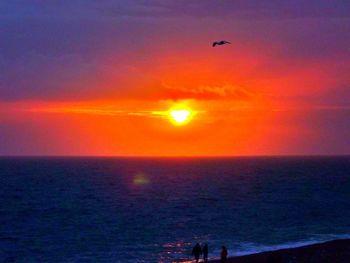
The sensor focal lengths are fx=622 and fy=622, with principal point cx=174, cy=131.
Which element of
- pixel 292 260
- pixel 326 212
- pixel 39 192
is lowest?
pixel 292 260

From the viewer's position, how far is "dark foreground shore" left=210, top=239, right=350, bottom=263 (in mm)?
35969

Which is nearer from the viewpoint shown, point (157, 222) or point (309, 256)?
point (309, 256)

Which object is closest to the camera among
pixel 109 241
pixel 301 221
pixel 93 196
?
pixel 109 241

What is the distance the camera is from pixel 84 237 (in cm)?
5553

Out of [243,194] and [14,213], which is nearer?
[14,213]

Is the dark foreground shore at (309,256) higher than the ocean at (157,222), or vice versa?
the ocean at (157,222)

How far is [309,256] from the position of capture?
37938 millimetres

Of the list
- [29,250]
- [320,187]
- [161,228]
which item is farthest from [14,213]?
[320,187]

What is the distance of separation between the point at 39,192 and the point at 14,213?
36064mm

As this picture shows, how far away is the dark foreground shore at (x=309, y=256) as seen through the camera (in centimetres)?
3597

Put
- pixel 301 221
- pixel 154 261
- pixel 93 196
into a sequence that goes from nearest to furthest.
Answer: pixel 154 261 → pixel 301 221 → pixel 93 196

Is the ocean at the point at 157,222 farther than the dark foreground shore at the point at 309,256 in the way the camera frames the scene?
Yes

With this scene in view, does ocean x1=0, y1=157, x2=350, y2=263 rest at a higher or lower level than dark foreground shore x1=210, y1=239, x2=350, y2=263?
higher

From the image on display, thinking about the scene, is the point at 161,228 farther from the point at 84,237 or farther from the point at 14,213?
the point at 14,213
